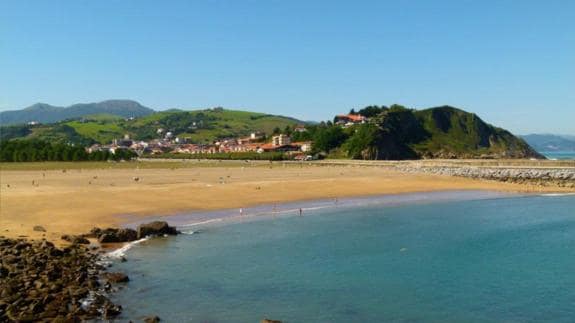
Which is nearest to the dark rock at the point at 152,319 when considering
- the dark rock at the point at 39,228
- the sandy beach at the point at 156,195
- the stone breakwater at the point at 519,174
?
the sandy beach at the point at 156,195

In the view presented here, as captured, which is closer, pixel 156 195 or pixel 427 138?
pixel 156 195

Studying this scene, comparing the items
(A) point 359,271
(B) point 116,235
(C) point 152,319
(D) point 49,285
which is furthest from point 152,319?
(B) point 116,235

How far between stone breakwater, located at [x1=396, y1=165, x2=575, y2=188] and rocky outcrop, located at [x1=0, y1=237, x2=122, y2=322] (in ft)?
216

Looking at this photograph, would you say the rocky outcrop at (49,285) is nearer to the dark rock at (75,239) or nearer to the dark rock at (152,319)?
the dark rock at (152,319)

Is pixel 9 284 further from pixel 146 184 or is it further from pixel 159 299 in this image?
pixel 146 184

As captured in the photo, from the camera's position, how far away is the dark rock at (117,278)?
2316cm

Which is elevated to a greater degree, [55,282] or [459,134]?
[459,134]

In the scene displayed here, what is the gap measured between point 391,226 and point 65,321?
27.3 m

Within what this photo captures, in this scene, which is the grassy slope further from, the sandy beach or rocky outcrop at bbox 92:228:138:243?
rocky outcrop at bbox 92:228:138:243

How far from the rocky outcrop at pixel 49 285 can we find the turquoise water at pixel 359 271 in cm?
144

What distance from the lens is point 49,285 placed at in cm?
2116

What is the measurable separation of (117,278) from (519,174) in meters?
74.1

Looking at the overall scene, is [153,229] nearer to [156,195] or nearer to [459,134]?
[156,195]

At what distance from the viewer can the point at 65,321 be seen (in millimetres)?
17141
